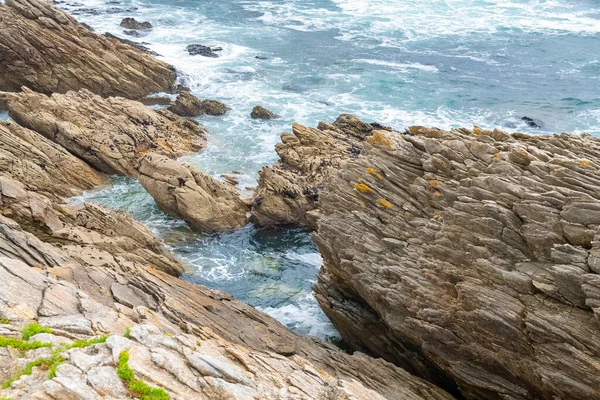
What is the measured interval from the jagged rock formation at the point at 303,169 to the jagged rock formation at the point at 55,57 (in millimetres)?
23116

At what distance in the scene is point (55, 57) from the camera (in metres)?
54.7

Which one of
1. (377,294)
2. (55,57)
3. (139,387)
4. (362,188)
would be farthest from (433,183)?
(55,57)

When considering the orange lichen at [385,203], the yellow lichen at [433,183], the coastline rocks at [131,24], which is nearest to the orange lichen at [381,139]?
the orange lichen at [385,203]

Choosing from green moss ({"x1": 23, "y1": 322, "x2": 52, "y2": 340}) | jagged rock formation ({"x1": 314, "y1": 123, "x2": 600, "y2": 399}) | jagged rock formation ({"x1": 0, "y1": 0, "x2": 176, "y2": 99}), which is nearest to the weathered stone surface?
jagged rock formation ({"x1": 0, "y1": 0, "x2": 176, "y2": 99})

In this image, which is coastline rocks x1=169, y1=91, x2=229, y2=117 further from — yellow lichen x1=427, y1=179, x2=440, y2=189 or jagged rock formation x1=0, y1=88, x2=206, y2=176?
yellow lichen x1=427, y1=179, x2=440, y2=189

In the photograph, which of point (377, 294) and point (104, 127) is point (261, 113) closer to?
point (104, 127)

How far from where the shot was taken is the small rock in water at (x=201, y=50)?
237 ft

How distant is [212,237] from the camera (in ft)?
123

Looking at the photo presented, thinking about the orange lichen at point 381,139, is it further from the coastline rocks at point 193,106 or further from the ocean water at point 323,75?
the coastline rocks at point 193,106

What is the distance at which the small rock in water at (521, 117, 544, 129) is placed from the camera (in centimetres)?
5300

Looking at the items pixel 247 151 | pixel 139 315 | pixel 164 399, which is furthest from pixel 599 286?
pixel 247 151

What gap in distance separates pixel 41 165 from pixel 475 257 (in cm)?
3125

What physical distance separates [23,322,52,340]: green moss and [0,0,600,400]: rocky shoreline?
0.03 m

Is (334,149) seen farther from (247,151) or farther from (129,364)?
(129,364)
